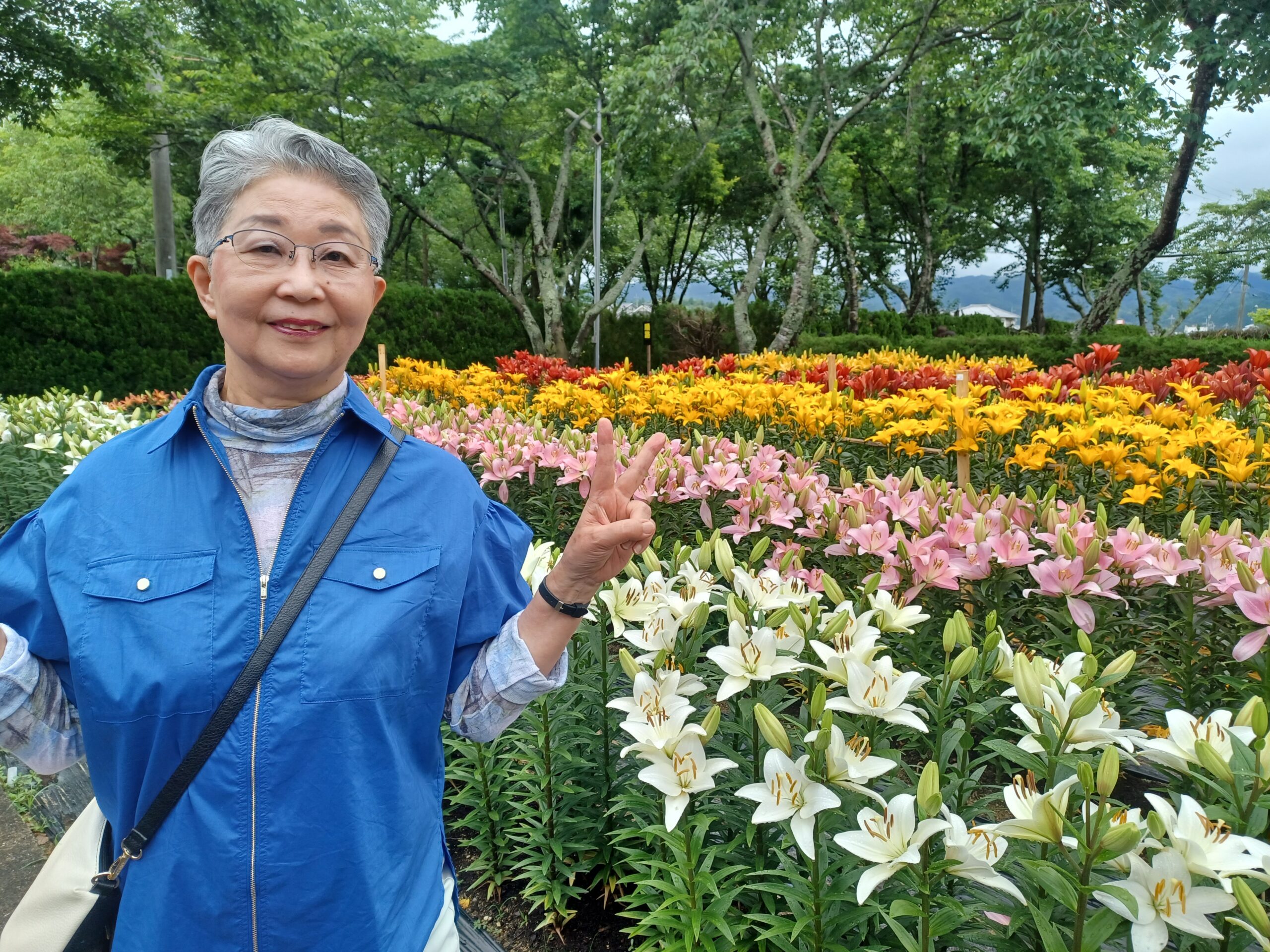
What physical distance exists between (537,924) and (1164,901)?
1.42m

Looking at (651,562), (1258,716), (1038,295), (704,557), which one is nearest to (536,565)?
(651,562)

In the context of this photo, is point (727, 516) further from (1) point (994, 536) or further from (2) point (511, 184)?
(2) point (511, 184)

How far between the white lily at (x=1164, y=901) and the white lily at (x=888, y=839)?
208 mm

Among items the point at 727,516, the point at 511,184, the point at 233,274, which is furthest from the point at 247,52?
the point at 233,274

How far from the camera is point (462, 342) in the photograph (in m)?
18.2

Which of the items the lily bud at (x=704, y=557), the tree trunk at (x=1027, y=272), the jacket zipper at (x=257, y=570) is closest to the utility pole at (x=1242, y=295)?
the tree trunk at (x=1027, y=272)

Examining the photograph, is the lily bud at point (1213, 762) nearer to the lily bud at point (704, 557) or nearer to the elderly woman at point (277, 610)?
the elderly woman at point (277, 610)

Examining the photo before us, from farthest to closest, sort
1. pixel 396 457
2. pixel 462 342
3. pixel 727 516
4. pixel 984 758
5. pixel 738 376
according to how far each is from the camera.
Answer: pixel 462 342 < pixel 738 376 < pixel 727 516 < pixel 984 758 < pixel 396 457

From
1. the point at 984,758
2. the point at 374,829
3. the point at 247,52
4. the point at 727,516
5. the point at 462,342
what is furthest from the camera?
the point at 462,342

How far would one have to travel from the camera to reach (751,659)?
1.39 meters

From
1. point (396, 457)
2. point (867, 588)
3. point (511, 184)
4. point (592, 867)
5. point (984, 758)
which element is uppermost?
point (511, 184)

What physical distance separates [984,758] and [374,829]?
994mm

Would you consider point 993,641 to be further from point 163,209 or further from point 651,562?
point 163,209

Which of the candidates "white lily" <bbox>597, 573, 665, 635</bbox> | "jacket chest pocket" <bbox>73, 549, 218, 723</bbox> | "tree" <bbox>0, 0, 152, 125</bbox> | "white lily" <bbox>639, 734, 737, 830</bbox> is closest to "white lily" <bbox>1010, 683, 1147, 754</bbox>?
"white lily" <bbox>639, 734, 737, 830</bbox>
